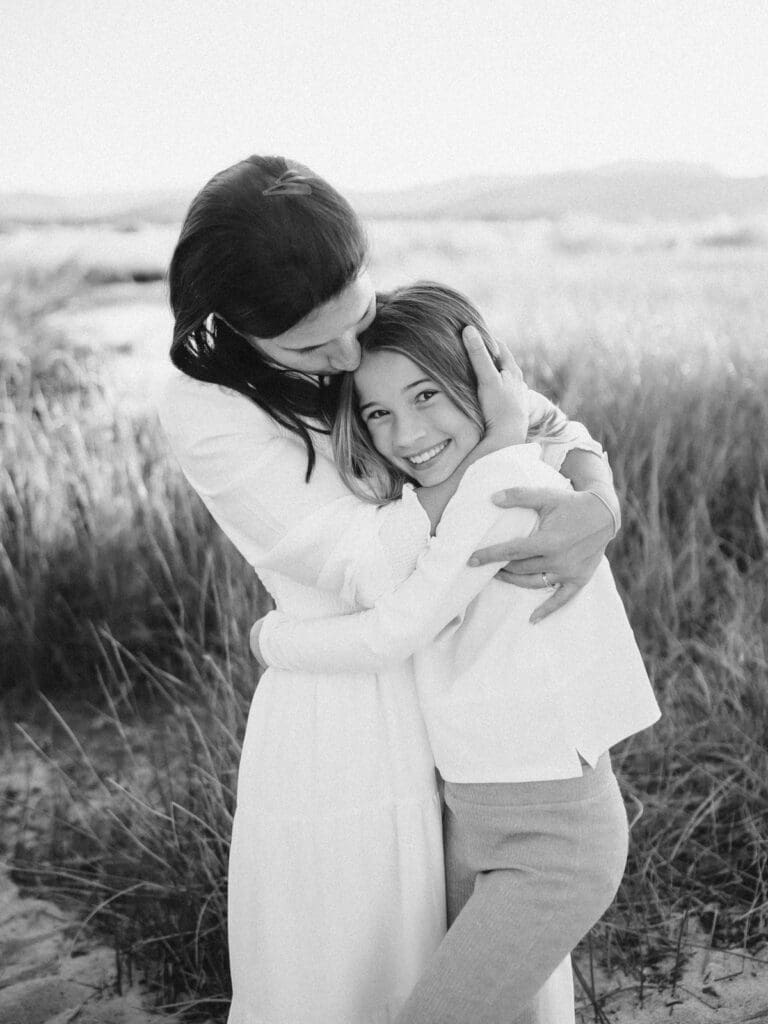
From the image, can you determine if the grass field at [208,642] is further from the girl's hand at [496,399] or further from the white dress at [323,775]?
the white dress at [323,775]

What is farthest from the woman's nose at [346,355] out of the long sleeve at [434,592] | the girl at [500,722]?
the long sleeve at [434,592]

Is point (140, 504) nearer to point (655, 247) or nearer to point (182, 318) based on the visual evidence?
point (182, 318)

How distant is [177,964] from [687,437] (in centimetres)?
260

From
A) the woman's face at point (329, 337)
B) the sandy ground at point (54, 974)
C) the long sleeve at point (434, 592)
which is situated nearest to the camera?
the long sleeve at point (434, 592)

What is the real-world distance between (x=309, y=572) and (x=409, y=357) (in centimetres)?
36

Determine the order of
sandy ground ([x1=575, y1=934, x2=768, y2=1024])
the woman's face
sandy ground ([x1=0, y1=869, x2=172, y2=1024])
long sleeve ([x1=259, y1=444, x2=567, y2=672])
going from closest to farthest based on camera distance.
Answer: long sleeve ([x1=259, y1=444, x2=567, y2=672]) → the woman's face → sandy ground ([x1=575, y1=934, x2=768, y2=1024]) → sandy ground ([x1=0, y1=869, x2=172, y2=1024])

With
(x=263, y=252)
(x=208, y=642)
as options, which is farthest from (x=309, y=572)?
(x=208, y=642)

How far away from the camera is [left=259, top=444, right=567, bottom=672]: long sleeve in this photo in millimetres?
1454

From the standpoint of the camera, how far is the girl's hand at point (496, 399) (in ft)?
5.29

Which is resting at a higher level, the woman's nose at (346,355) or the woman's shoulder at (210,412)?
the woman's nose at (346,355)

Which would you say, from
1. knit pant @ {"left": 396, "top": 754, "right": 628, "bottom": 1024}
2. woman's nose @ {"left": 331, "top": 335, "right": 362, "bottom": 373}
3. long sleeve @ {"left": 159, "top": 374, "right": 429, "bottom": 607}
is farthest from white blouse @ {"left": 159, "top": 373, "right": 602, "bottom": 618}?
knit pant @ {"left": 396, "top": 754, "right": 628, "bottom": 1024}

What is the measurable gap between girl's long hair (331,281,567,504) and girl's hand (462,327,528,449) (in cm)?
2

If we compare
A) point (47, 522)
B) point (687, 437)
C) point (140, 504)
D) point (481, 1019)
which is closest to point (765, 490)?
point (687, 437)

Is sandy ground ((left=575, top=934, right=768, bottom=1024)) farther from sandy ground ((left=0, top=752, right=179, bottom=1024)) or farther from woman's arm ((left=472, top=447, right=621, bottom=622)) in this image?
woman's arm ((left=472, top=447, right=621, bottom=622))
